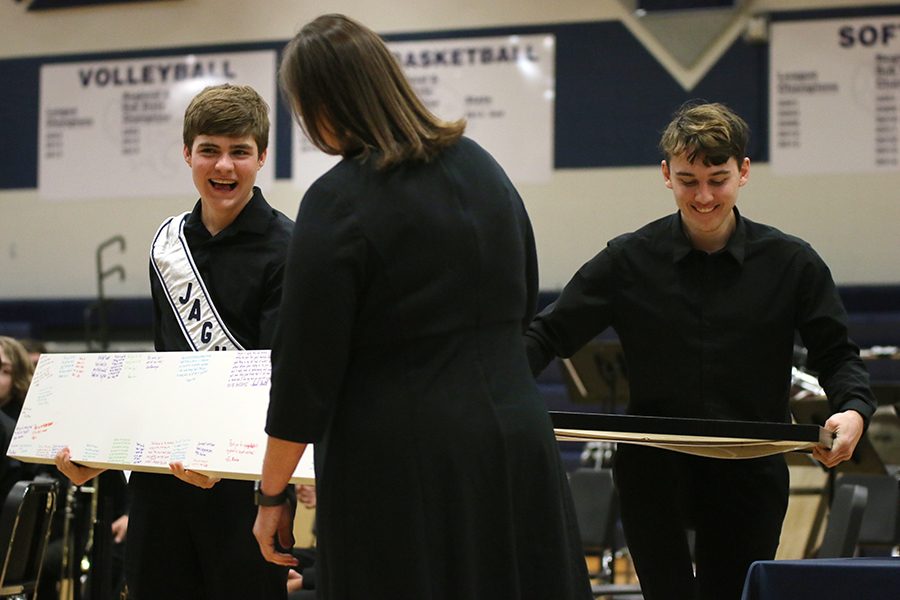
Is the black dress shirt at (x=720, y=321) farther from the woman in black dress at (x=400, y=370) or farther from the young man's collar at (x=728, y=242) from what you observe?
the woman in black dress at (x=400, y=370)

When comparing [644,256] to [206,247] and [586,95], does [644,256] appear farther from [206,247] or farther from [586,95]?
[586,95]

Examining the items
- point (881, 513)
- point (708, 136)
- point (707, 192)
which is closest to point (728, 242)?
point (707, 192)

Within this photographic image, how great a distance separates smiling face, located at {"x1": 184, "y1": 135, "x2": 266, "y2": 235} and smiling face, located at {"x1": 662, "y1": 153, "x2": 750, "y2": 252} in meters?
1.11

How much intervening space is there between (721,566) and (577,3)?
288 inches

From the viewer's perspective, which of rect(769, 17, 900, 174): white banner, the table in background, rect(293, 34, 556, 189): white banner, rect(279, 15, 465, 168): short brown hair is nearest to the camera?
rect(279, 15, 465, 168): short brown hair

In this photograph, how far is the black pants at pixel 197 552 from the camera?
9.12ft

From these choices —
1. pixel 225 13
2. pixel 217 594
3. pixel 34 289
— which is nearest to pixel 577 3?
pixel 225 13

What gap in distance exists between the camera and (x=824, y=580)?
2322 millimetres

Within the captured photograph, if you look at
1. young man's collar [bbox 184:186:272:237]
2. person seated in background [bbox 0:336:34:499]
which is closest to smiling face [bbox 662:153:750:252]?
young man's collar [bbox 184:186:272:237]

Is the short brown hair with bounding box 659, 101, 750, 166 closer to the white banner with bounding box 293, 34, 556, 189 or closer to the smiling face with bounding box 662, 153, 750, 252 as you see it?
the smiling face with bounding box 662, 153, 750, 252

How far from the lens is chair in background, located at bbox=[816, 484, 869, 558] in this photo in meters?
3.66

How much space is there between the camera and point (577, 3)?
955cm

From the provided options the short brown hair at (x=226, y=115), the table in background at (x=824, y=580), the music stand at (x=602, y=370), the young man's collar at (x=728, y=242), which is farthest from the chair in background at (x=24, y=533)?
the music stand at (x=602, y=370)

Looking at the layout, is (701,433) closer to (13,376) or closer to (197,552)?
(197,552)
